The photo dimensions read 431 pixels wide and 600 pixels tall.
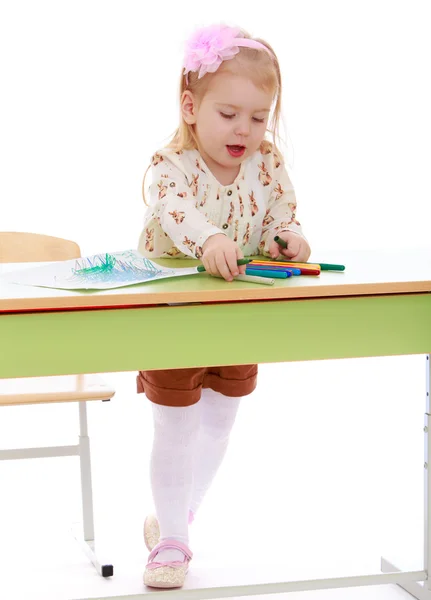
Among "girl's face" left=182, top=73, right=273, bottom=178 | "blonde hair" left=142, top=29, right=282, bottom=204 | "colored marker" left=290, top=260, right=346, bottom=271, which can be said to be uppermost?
"blonde hair" left=142, top=29, right=282, bottom=204

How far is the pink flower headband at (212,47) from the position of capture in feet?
5.44

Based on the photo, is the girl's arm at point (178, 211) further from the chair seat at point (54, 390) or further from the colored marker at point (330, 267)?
the chair seat at point (54, 390)

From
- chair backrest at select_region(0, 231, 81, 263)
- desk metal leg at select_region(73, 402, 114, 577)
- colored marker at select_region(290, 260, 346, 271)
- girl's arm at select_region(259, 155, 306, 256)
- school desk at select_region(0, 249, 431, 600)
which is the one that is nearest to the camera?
school desk at select_region(0, 249, 431, 600)

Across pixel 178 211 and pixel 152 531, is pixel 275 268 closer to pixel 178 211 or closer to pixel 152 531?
pixel 178 211

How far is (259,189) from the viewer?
5.97 ft

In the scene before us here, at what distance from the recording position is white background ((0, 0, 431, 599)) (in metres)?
→ 2.60

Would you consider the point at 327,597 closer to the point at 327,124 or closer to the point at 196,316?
the point at 196,316

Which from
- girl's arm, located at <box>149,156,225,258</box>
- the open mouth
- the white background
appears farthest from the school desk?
the white background

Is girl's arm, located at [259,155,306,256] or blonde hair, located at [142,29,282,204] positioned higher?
blonde hair, located at [142,29,282,204]

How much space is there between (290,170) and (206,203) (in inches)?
49.1

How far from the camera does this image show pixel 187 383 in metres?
1.71

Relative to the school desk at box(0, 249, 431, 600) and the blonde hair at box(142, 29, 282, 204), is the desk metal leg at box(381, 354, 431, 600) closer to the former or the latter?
the school desk at box(0, 249, 431, 600)

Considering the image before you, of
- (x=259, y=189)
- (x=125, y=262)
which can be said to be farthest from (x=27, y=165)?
(x=125, y=262)

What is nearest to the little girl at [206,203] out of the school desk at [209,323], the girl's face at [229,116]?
the girl's face at [229,116]
